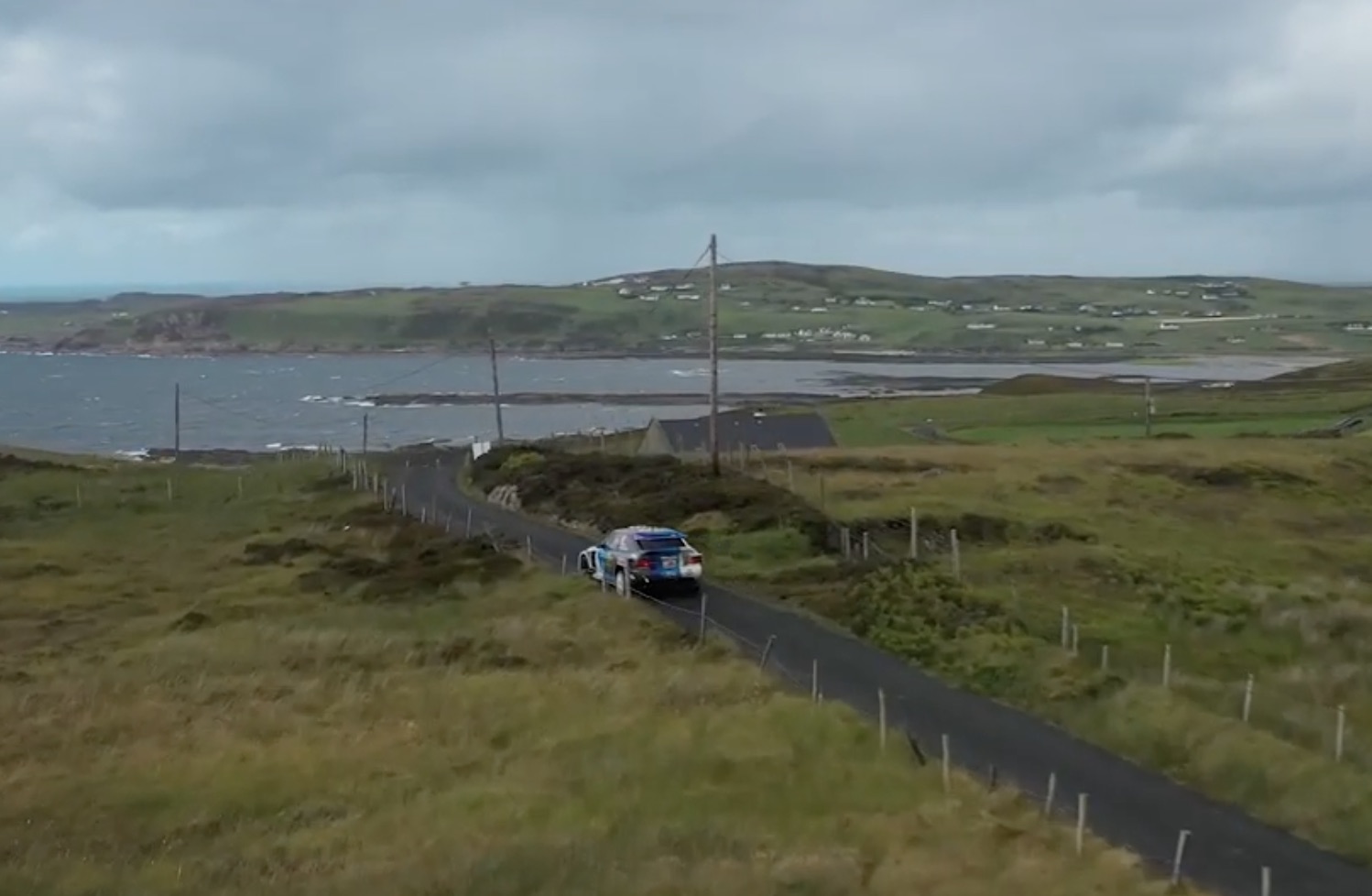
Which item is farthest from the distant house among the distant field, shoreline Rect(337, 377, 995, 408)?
shoreline Rect(337, 377, 995, 408)

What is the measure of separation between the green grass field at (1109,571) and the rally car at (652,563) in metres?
1.92

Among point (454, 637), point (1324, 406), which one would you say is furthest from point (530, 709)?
point (1324, 406)

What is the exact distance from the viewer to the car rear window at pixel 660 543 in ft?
103

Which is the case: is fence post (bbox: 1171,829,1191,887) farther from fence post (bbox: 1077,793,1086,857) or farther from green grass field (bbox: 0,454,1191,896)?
fence post (bbox: 1077,793,1086,857)

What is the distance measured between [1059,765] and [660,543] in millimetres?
13241

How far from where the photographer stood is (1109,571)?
35.6 m

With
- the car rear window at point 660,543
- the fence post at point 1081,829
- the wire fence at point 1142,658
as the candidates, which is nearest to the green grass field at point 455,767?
the fence post at point 1081,829

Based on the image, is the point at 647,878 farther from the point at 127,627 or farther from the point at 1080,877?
the point at 127,627

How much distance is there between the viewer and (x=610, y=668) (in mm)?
25516

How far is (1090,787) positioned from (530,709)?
8550 mm

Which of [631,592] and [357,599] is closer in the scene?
[631,592]

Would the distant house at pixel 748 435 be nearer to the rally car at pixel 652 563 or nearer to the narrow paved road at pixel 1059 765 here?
the rally car at pixel 652 563

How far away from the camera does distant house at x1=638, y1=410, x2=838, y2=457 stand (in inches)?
2564

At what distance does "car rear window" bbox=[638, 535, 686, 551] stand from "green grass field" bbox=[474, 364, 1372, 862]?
2296 mm
